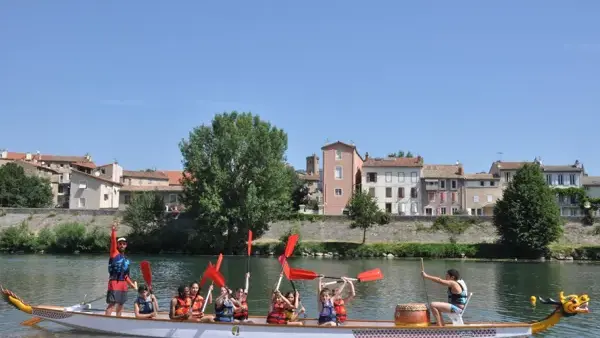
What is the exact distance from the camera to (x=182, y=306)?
1509 centimetres

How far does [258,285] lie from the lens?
91.5ft

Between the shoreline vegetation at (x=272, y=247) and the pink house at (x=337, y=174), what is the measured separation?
1185 centimetres

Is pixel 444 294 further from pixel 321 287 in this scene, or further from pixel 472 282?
pixel 321 287

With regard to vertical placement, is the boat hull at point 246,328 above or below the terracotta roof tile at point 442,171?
below

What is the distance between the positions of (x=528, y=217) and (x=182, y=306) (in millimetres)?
41618

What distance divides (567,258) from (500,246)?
18.1 feet

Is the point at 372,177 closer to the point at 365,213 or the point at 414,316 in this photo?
the point at 365,213

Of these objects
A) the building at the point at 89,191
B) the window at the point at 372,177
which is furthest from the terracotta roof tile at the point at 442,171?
the building at the point at 89,191

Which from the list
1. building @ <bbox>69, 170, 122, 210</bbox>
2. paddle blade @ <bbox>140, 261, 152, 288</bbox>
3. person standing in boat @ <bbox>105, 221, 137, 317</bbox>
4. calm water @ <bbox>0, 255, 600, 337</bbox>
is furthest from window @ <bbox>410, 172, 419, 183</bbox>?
person standing in boat @ <bbox>105, 221, 137, 317</bbox>

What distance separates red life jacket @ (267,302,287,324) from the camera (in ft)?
48.4

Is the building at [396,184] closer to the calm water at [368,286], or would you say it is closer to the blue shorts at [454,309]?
the calm water at [368,286]

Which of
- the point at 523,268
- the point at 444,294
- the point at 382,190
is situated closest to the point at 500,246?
the point at 523,268

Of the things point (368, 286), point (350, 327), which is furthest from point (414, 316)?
point (368, 286)

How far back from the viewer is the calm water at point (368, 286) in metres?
19.2
